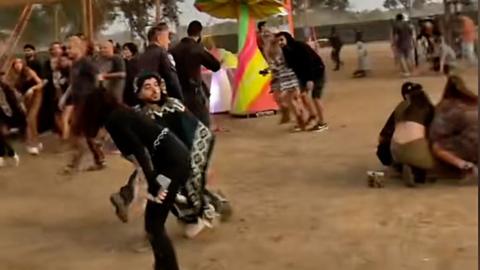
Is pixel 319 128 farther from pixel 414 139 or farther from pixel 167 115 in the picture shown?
pixel 167 115

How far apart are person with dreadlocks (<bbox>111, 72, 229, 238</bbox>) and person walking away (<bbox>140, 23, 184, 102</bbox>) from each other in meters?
1.17

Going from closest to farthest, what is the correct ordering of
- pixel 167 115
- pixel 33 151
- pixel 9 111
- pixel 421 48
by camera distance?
pixel 167 115, pixel 33 151, pixel 9 111, pixel 421 48

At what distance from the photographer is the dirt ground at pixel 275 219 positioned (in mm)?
6887

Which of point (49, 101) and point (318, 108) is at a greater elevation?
point (49, 101)

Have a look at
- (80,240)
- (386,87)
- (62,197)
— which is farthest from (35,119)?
(386,87)

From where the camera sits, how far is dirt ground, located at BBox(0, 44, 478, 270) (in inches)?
271

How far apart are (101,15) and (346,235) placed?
23.2m

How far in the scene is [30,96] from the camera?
13602 millimetres

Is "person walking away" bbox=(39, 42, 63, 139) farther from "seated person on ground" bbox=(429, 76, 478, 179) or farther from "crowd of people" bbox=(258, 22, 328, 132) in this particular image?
"seated person on ground" bbox=(429, 76, 478, 179)

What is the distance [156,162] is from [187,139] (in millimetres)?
885

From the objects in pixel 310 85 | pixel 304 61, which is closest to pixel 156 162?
pixel 304 61

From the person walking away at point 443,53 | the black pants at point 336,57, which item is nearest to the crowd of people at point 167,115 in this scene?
the person walking away at point 443,53

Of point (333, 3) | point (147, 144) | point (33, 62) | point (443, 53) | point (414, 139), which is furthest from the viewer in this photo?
point (333, 3)

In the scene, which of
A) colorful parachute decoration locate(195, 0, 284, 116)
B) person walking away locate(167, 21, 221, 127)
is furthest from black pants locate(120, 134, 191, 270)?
colorful parachute decoration locate(195, 0, 284, 116)
